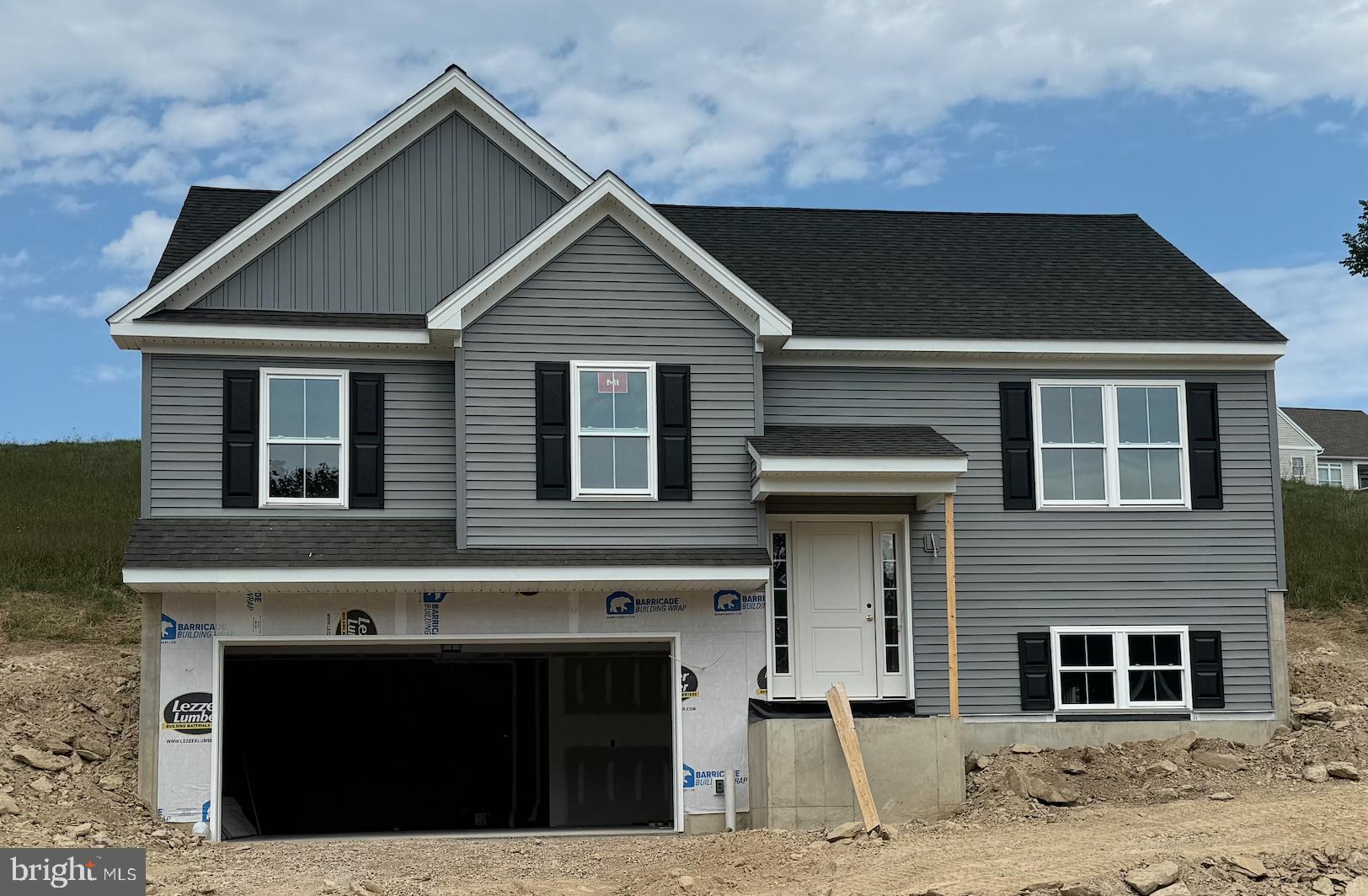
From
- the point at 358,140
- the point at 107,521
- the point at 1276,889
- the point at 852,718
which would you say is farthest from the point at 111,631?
the point at 1276,889

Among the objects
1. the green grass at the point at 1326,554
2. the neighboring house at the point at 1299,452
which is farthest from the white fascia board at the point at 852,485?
the neighboring house at the point at 1299,452

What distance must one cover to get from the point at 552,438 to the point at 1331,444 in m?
60.2

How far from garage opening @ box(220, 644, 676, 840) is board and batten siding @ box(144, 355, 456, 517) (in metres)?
5.70

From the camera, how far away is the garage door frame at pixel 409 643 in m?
16.0

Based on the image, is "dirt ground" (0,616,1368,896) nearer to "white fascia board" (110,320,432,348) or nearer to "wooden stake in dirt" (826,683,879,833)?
"wooden stake in dirt" (826,683,879,833)

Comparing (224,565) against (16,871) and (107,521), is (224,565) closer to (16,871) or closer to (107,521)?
(16,871)

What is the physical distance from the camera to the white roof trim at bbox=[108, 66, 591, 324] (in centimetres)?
1650

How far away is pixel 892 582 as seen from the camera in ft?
58.1

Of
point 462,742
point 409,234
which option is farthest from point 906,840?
point 462,742

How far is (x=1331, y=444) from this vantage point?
6819 cm

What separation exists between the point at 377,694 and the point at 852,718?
366 inches

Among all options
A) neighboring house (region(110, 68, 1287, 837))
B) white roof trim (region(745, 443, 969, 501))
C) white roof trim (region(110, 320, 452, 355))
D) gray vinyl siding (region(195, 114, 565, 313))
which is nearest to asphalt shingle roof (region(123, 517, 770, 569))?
neighboring house (region(110, 68, 1287, 837))

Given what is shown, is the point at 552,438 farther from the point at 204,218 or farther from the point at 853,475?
the point at 204,218

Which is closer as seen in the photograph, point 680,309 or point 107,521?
point 680,309
